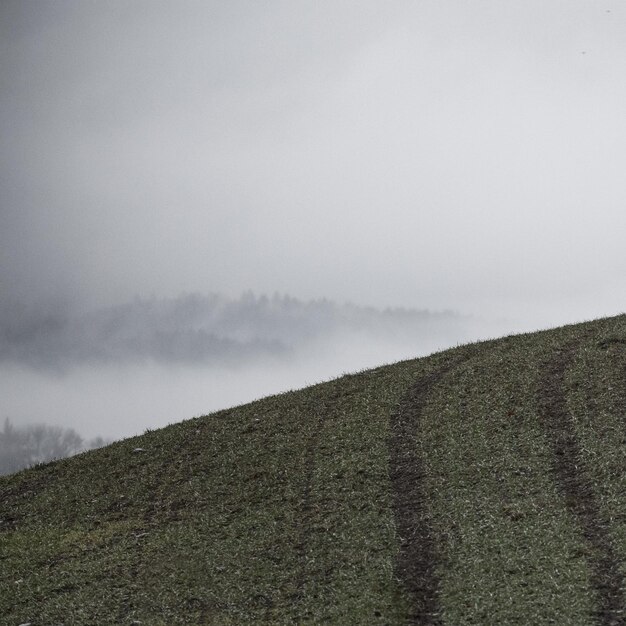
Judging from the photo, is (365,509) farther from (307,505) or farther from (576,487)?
(576,487)

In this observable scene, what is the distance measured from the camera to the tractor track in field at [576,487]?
67.6ft

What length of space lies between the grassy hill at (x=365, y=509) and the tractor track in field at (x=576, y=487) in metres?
0.08

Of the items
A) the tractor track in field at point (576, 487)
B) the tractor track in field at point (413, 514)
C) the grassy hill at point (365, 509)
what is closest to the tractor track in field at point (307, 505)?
the grassy hill at point (365, 509)

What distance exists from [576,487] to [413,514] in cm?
593

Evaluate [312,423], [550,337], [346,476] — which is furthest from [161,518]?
[550,337]

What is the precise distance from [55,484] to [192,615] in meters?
21.2

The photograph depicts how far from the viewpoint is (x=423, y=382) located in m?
44.1

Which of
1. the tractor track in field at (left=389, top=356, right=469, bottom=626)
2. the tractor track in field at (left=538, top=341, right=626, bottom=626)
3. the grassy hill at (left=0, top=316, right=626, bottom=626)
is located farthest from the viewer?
the grassy hill at (left=0, top=316, right=626, bottom=626)

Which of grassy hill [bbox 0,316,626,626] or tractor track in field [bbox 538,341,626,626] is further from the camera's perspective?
grassy hill [bbox 0,316,626,626]

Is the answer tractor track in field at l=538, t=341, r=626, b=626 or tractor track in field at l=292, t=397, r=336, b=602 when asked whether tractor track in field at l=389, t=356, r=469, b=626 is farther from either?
tractor track in field at l=538, t=341, r=626, b=626

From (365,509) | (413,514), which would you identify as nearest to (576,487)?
(413,514)

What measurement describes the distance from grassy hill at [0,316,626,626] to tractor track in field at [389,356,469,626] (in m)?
0.09

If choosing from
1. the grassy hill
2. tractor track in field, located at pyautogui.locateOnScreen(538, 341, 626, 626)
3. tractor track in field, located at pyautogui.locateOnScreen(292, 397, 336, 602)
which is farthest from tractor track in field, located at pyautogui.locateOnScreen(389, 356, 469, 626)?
tractor track in field, located at pyautogui.locateOnScreen(538, 341, 626, 626)

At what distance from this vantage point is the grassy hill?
2286 cm
